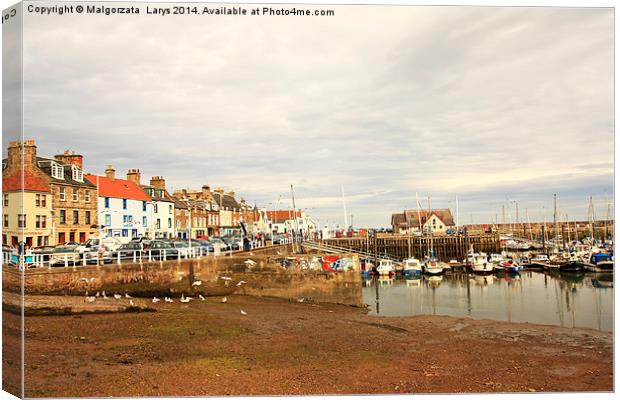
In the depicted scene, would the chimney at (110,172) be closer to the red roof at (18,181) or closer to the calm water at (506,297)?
the red roof at (18,181)

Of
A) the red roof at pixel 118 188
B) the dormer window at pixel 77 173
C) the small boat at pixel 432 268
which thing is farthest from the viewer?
the small boat at pixel 432 268

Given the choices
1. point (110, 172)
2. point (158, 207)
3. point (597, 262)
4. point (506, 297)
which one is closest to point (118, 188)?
point (110, 172)

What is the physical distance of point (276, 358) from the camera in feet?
23.5

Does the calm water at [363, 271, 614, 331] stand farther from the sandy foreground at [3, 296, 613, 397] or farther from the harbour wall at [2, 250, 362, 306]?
the harbour wall at [2, 250, 362, 306]

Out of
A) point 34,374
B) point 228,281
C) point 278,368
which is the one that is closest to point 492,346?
point 278,368

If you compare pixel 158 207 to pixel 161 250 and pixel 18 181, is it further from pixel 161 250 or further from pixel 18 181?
pixel 18 181

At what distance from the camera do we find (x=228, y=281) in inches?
396

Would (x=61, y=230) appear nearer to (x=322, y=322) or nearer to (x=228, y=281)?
(x=228, y=281)

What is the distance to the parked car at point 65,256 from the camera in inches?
283

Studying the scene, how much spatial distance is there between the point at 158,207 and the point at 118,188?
82 centimetres

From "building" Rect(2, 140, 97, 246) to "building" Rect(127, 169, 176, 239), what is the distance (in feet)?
2.48

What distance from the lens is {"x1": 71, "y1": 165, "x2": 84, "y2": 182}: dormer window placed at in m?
7.05

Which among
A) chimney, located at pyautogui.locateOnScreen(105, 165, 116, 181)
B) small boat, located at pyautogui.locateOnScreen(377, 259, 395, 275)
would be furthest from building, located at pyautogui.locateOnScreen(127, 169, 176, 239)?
small boat, located at pyautogui.locateOnScreen(377, 259, 395, 275)

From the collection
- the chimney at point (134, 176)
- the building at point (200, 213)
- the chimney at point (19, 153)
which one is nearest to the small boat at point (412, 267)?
the building at point (200, 213)
